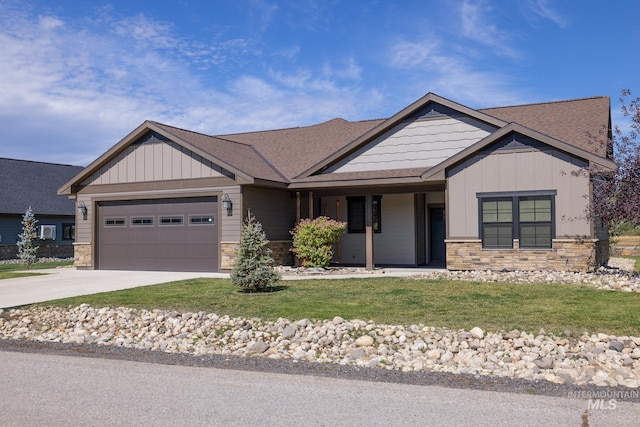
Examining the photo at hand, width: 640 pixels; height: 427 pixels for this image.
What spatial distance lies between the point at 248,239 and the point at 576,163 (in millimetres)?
8648

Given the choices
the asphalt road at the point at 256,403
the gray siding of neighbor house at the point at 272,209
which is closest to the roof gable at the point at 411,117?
the gray siding of neighbor house at the point at 272,209

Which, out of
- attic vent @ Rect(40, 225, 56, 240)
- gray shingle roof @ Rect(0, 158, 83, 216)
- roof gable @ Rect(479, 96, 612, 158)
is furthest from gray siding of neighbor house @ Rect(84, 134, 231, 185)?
Answer: gray shingle roof @ Rect(0, 158, 83, 216)

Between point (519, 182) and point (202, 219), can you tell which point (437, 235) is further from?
point (202, 219)

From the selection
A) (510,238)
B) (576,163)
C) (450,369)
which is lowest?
(450,369)

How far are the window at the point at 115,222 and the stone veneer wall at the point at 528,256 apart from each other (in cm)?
1106

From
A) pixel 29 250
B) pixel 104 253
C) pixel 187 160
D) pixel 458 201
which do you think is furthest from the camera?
pixel 29 250

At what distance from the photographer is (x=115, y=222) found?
21.3 metres

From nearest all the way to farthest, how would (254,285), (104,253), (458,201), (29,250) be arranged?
(254,285)
(458,201)
(104,253)
(29,250)

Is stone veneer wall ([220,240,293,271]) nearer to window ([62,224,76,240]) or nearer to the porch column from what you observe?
the porch column

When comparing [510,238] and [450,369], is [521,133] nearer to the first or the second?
[510,238]

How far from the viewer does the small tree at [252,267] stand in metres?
13.1

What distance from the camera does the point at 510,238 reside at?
16531 millimetres

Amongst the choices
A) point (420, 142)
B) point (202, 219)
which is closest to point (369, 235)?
point (420, 142)

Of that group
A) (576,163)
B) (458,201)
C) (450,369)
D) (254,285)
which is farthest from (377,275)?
(450,369)
